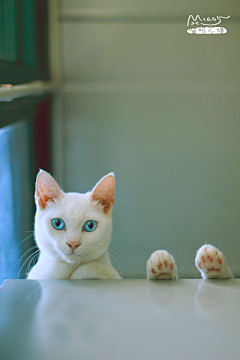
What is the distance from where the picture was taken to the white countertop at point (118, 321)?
0.91ft

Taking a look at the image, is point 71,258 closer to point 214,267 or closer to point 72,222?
point 72,222

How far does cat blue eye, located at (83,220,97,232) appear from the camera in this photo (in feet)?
2.09

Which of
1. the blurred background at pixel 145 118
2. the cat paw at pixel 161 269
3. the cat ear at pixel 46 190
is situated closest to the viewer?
the cat paw at pixel 161 269

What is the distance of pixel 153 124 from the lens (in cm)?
Answer: 172

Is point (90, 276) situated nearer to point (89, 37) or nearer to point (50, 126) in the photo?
point (50, 126)

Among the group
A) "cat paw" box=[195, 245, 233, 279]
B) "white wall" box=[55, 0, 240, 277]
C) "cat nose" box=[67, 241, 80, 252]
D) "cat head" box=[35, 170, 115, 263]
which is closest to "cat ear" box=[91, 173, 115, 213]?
"cat head" box=[35, 170, 115, 263]

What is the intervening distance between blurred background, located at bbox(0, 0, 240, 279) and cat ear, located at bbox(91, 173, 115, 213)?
825mm

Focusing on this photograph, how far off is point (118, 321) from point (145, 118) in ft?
4.75

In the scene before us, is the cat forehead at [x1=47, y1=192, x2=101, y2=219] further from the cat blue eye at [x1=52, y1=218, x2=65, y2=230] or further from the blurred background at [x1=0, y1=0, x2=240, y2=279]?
the blurred background at [x1=0, y1=0, x2=240, y2=279]

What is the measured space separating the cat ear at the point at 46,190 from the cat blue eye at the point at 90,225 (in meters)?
0.07

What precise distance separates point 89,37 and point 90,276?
4.25 ft

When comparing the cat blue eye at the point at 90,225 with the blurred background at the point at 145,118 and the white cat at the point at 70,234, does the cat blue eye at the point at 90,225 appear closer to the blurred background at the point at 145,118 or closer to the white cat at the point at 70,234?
the white cat at the point at 70,234

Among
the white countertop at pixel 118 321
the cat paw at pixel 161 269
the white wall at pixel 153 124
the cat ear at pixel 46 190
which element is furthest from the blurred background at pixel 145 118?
the white countertop at pixel 118 321

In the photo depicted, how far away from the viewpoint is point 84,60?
165 centimetres
